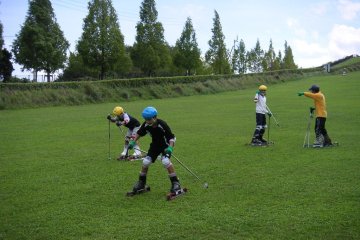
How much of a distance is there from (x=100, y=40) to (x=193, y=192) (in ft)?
160

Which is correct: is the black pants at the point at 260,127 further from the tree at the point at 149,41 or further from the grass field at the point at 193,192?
the tree at the point at 149,41

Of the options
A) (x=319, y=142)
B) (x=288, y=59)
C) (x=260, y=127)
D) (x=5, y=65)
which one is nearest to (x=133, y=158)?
(x=260, y=127)

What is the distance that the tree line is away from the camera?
53.9 meters

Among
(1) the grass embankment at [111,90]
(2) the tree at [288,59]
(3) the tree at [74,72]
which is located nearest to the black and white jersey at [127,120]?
(1) the grass embankment at [111,90]

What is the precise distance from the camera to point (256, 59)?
96875 millimetres

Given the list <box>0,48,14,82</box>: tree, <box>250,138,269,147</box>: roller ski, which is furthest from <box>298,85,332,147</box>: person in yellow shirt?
<box>0,48,14,82</box>: tree

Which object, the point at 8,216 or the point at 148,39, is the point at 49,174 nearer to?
the point at 8,216

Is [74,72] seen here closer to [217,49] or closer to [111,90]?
[217,49]

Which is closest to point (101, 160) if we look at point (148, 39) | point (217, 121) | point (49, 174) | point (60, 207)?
point (49, 174)

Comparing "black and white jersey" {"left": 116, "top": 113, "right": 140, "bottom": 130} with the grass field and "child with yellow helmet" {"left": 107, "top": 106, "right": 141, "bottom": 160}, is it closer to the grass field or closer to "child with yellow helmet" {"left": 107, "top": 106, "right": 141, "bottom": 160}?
"child with yellow helmet" {"left": 107, "top": 106, "right": 141, "bottom": 160}

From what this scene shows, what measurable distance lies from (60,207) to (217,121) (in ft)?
58.7

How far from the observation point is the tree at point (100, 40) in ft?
184

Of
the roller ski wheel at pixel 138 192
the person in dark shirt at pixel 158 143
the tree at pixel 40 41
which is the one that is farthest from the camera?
the tree at pixel 40 41

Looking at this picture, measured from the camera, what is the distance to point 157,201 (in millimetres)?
9492
